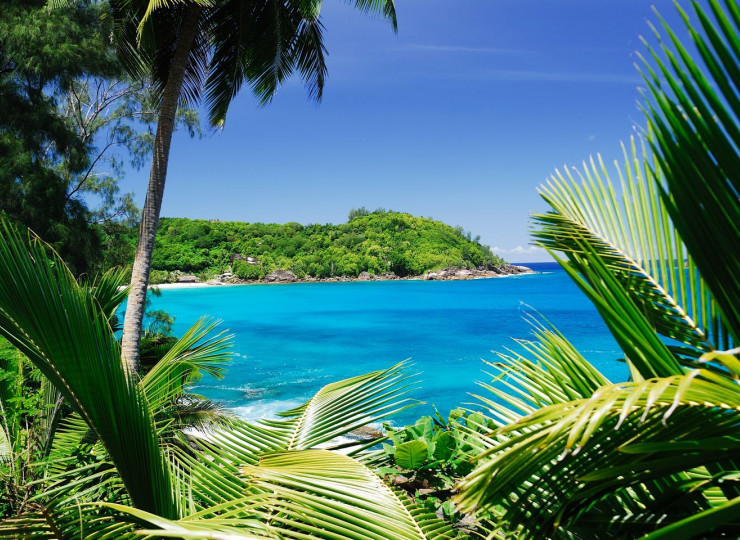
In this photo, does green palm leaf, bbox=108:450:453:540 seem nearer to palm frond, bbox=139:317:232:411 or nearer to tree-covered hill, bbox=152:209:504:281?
palm frond, bbox=139:317:232:411

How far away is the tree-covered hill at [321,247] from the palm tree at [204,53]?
50737 mm

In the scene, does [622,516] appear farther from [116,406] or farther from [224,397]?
[224,397]

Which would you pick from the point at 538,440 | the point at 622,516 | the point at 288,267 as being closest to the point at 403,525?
the point at 622,516

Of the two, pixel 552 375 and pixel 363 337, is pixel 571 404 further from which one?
pixel 363 337

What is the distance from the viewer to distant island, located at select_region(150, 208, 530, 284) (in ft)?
193

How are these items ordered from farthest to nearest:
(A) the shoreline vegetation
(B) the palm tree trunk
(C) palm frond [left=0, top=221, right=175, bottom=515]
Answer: (A) the shoreline vegetation → (B) the palm tree trunk → (C) palm frond [left=0, top=221, right=175, bottom=515]

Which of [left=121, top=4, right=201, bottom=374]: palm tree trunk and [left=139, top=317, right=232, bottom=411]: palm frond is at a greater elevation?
[left=121, top=4, right=201, bottom=374]: palm tree trunk

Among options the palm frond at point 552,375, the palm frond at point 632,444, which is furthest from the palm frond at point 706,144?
the palm frond at point 552,375

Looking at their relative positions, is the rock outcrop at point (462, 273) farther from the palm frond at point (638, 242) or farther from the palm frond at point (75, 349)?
the palm frond at point (75, 349)

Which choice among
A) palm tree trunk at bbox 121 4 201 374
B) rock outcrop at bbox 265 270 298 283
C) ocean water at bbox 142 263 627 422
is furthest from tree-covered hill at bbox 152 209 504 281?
palm tree trunk at bbox 121 4 201 374

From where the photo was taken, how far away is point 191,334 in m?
2.91

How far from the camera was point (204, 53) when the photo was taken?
7.80 m

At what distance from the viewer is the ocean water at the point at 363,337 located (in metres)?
14.5

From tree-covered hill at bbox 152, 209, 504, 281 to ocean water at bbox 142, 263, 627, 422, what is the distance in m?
11.3
